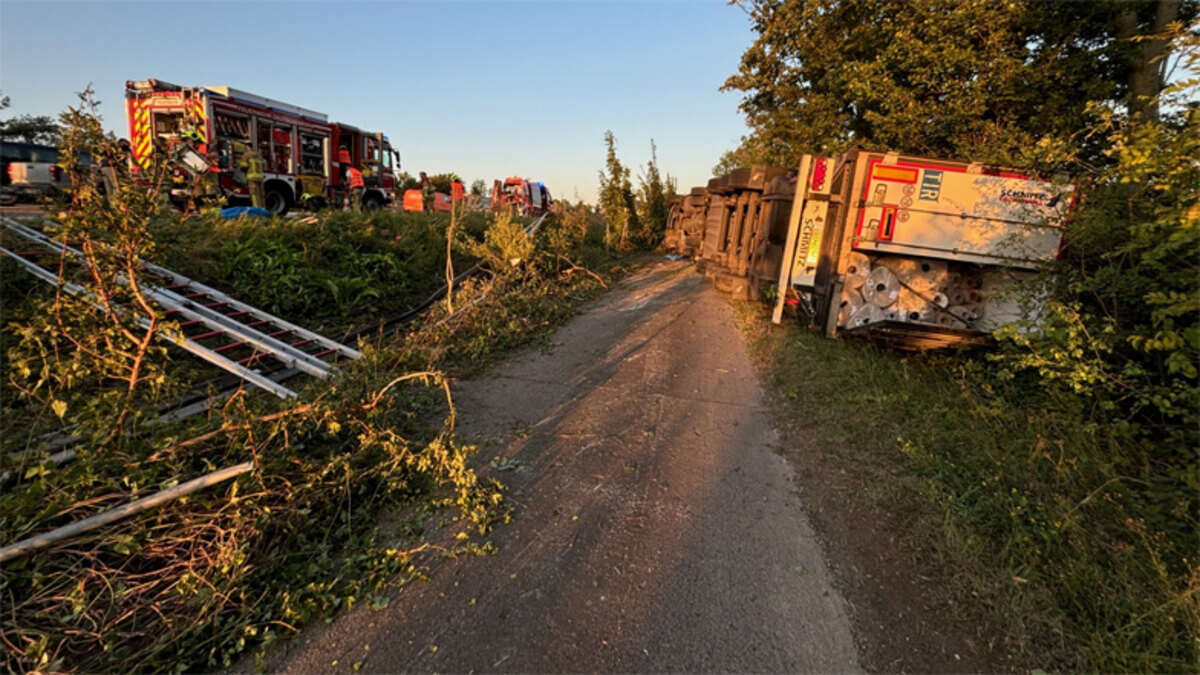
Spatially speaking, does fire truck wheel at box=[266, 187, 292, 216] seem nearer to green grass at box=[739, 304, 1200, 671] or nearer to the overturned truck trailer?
the overturned truck trailer

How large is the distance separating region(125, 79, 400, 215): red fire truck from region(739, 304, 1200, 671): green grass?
36.0 feet

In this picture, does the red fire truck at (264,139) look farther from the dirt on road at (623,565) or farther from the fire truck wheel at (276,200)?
the dirt on road at (623,565)

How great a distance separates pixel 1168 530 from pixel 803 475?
171 cm

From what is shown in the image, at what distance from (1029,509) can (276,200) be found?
15.6m

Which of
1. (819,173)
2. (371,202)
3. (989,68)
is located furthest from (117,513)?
(371,202)

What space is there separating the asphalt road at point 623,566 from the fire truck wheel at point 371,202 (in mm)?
13732

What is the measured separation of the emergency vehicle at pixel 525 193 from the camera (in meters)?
25.3

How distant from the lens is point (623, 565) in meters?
2.52

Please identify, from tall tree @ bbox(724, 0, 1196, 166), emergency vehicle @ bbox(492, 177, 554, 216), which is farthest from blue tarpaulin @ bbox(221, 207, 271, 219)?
emergency vehicle @ bbox(492, 177, 554, 216)

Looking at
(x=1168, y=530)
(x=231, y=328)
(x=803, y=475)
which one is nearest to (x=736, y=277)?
(x=803, y=475)

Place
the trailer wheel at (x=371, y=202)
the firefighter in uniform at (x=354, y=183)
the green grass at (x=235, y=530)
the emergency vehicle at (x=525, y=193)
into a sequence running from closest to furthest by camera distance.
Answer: the green grass at (x=235, y=530), the firefighter in uniform at (x=354, y=183), the trailer wheel at (x=371, y=202), the emergency vehicle at (x=525, y=193)

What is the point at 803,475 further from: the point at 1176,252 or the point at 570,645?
the point at 1176,252

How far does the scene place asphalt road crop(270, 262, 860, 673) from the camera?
2.03 m

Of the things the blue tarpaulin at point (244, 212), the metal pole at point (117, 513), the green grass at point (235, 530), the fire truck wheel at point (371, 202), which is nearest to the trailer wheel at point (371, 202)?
the fire truck wheel at point (371, 202)
